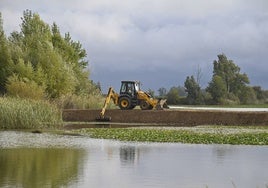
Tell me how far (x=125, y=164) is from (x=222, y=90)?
66882mm

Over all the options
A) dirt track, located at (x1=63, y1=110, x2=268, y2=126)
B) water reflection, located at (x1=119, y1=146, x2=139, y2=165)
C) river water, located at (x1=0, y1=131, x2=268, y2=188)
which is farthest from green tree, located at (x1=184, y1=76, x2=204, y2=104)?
water reflection, located at (x1=119, y1=146, x2=139, y2=165)

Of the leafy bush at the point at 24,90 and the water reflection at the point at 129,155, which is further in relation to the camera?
the leafy bush at the point at 24,90

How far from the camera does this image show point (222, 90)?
8531 centimetres

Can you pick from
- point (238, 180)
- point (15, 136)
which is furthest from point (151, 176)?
point (15, 136)

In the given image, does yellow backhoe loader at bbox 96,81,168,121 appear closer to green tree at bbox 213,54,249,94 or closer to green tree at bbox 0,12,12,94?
green tree at bbox 0,12,12,94

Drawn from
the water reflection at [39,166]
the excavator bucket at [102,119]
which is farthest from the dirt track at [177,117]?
the water reflection at [39,166]

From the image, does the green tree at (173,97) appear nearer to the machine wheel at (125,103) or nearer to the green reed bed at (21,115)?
the machine wheel at (125,103)

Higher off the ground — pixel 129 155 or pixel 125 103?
pixel 125 103

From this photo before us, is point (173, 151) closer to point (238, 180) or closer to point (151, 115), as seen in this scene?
point (238, 180)

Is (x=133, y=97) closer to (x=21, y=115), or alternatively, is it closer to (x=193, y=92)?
(x=21, y=115)

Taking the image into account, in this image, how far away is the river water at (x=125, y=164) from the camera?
16.0 metres

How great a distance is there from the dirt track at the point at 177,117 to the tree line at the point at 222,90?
4055 centimetres

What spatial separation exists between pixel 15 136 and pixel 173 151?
8.64 meters

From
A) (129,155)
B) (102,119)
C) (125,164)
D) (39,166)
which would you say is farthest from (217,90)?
(39,166)
